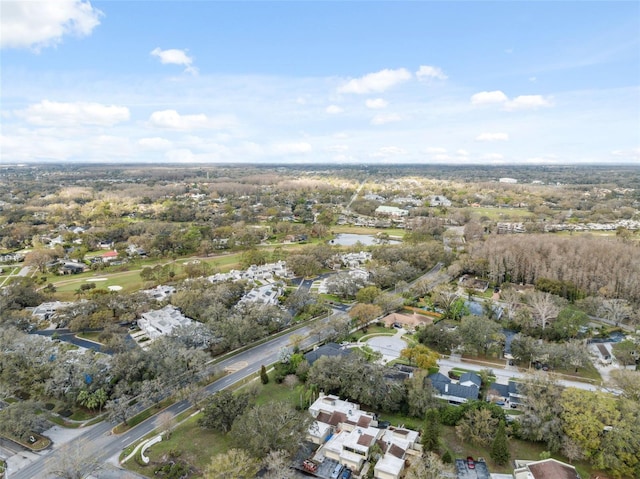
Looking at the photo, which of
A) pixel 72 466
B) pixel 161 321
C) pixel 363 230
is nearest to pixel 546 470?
pixel 72 466

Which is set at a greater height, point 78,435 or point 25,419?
point 25,419

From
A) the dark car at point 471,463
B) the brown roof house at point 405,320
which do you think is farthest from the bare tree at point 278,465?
the brown roof house at point 405,320

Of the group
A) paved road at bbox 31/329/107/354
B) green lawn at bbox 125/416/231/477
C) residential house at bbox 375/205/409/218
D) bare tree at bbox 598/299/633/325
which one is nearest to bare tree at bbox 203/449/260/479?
green lawn at bbox 125/416/231/477

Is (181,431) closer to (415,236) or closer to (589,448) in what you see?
(589,448)

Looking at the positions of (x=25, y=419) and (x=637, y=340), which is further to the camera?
(x=637, y=340)

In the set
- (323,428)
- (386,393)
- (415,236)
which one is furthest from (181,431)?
(415,236)

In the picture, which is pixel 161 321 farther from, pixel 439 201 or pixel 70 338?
pixel 439 201
